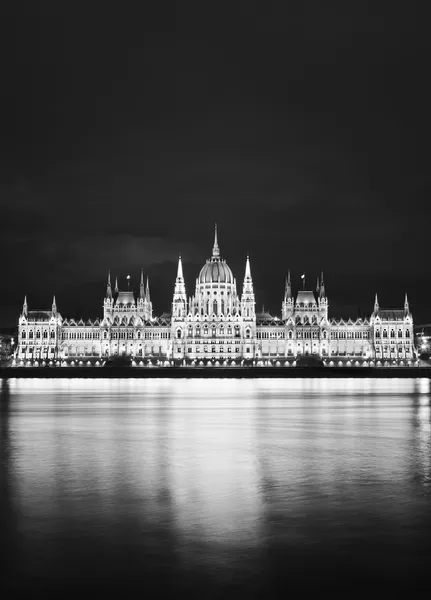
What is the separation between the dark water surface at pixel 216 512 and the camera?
10.1 meters

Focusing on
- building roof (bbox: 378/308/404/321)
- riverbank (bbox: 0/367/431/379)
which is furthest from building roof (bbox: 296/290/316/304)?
riverbank (bbox: 0/367/431/379)

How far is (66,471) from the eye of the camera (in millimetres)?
18812

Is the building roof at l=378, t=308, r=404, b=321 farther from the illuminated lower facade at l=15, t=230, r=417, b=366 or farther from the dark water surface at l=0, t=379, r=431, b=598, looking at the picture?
the dark water surface at l=0, t=379, r=431, b=598

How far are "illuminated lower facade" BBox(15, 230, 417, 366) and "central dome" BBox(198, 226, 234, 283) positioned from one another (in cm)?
20

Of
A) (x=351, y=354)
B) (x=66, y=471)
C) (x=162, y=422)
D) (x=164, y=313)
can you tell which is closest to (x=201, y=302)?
(x=164, y=313)

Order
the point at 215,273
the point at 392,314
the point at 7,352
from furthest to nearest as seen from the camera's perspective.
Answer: the point at 7,352 < the point at 215,273 < the point at 392,314

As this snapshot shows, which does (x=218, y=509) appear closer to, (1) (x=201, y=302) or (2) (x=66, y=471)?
(2) (x=66, y=471)

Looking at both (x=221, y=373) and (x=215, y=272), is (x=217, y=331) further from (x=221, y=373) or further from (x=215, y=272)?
(x=221, y=373)

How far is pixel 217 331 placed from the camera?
152000mm

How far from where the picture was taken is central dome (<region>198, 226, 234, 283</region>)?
162 meters

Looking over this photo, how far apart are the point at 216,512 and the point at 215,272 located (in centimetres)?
14944

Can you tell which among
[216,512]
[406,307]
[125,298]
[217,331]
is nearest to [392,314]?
[406,307]

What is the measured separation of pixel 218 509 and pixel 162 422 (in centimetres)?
1865

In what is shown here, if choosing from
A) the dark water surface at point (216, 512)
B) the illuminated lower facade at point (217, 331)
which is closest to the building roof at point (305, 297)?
the illuminated lower facade at point (217, 331)
